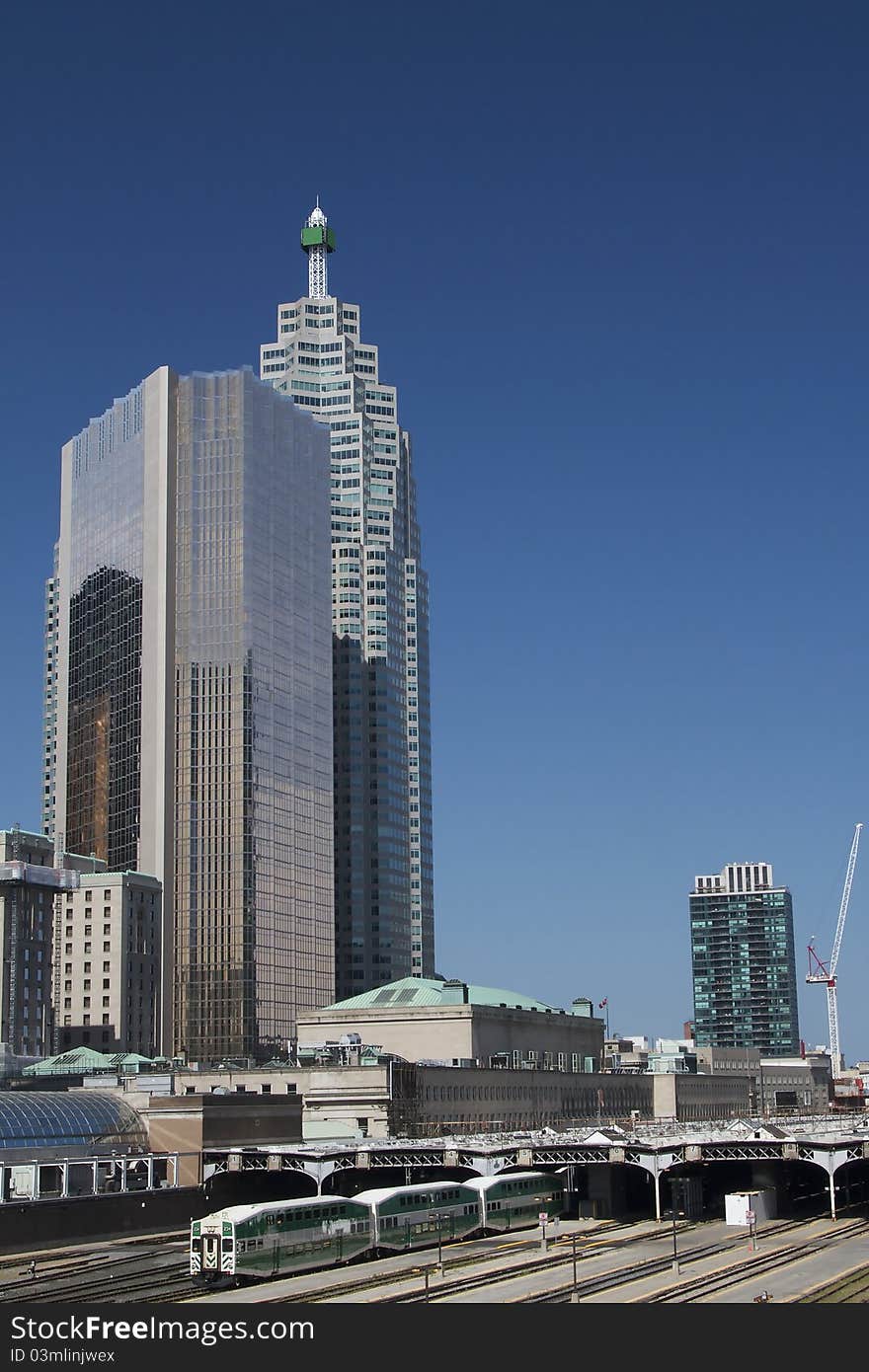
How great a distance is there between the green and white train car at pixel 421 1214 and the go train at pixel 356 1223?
3.2 inches

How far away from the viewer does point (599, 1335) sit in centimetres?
6097

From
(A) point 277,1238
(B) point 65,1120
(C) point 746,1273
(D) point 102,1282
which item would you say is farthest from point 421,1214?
(B) point 65,1120

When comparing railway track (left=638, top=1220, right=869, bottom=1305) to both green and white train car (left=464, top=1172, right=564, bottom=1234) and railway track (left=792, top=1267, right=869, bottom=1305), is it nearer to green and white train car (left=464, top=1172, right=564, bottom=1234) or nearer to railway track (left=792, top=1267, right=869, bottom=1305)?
railway track (left=792, top=1267, right=869, bottom=1305)

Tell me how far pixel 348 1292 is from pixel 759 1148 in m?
61.0

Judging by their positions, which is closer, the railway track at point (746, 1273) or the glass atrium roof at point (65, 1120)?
the railway track at point (746, 1273)

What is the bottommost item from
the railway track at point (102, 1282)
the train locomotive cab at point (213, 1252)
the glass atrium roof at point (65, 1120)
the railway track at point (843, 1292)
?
the railway track at point (843, 1292)

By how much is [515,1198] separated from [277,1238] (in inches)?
1538

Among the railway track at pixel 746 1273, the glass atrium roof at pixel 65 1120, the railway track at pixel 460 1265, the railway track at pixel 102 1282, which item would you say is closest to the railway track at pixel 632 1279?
the railway track at pixel 746 1273

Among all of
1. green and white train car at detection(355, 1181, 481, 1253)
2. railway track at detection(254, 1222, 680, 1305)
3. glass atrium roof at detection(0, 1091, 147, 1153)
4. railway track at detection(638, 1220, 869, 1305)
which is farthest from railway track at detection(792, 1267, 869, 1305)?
glass atrium roof at detection(0, 1091, 147, 1153)

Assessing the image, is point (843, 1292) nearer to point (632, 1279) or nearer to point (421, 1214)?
point (632, 1279)

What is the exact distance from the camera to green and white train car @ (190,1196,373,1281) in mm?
122819

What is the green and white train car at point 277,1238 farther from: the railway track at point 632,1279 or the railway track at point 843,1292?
the railway track at point 843,1292

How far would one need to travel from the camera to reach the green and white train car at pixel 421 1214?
143m

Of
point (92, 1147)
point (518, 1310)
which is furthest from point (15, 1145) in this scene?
point (518, 1310)
